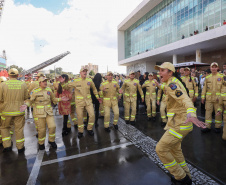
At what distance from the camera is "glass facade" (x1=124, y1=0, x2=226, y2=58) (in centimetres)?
1730

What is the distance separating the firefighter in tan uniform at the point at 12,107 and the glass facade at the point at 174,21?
20.9 meters

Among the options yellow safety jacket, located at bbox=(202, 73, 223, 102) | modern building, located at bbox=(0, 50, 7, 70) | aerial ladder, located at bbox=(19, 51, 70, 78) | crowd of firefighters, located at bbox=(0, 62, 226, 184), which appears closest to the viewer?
crowd of firefighters, located at bbox=(0, 62, 226, 184)

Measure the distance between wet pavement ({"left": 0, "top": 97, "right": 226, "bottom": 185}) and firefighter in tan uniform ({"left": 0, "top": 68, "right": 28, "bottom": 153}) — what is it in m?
0.37

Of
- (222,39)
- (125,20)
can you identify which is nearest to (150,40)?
(125,20)

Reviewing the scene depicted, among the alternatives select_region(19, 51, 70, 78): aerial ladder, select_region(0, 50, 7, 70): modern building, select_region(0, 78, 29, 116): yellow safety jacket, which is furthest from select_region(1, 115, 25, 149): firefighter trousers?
select_region(0, 50, 7, 70): modern building

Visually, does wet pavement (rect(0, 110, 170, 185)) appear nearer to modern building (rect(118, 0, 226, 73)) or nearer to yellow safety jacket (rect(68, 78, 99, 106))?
yellow safety jacket (rect(68, 78, 99, 106))

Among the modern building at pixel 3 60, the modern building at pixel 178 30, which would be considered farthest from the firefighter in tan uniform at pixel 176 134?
the modern building at pixel 3 60

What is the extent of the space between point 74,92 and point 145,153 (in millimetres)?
3151

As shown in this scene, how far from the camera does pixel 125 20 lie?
112 feet

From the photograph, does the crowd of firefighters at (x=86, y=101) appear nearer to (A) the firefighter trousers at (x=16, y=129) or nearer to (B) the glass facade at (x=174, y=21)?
(A) the firefighter trousers at (x=16, y=129)

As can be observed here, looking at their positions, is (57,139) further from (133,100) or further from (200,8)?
(200,8)

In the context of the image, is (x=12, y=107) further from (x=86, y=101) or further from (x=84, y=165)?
(x=84, y=165)

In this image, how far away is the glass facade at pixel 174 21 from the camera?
56.8ft

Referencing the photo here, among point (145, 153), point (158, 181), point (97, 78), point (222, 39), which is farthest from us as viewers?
point (222, 39)
